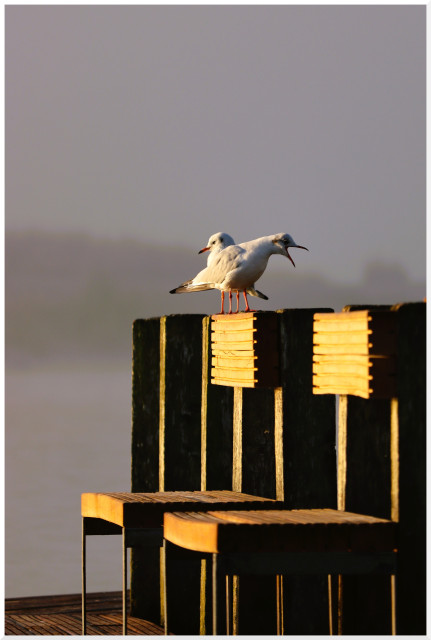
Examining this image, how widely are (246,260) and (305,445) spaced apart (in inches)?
116

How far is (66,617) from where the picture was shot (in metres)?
9.48

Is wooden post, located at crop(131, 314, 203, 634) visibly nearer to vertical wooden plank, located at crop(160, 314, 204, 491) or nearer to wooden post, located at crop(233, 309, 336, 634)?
vertical wooden plank, located at crop(160, 314, 204, 491)

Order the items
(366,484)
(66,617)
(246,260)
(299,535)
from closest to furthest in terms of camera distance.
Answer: (299,535), (366,484), (66,617), (246,260)

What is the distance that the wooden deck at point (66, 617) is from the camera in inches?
351

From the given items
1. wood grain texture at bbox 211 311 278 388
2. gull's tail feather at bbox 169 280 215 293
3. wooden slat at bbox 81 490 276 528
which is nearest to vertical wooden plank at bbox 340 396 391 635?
wooden slat at bbox 81 490 276 528

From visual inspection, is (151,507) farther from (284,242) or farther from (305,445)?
(284,242)

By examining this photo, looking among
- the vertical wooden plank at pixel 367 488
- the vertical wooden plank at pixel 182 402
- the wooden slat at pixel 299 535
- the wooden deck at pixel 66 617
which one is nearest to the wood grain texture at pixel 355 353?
the vertical wooden plank at pixel 367 488

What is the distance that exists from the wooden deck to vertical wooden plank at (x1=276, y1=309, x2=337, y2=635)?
203 centimetres

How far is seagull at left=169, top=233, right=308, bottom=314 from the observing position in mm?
9969

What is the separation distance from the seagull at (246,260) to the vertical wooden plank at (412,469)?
3.93 meters

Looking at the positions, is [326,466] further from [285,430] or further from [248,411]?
[248,411]

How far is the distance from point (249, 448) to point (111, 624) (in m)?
2.08

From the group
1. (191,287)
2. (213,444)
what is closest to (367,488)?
(213,444)

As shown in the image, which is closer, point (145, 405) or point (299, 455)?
point (299, 455)
